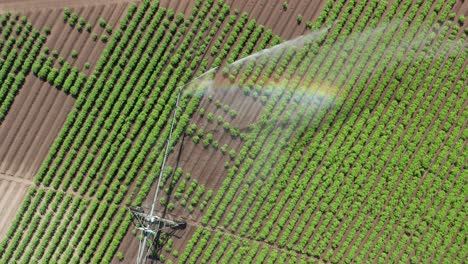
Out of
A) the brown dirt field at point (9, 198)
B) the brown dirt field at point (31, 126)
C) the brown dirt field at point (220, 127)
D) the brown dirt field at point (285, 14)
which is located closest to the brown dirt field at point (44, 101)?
the brown dirt field at point (31, 126)


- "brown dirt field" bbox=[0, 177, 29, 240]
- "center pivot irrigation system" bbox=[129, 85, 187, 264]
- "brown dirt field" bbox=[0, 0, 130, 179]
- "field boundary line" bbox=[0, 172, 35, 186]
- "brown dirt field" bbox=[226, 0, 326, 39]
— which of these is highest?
"brown dirt field" bbox=[226, 0, 326, 39]

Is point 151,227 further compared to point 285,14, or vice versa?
point 285,14

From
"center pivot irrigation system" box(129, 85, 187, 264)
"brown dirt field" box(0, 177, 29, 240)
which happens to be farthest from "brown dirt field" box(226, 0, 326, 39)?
"brown dirt field" box(0, 177, 29, 240)

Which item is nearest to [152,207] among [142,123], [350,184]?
[142,123]

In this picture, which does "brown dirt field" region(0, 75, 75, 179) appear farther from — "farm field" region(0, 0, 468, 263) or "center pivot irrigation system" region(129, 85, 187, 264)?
"center pivot irrigation system" region(129, 85, 187, 264)

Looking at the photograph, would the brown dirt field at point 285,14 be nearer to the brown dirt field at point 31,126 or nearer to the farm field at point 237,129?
the farm field at point 237,129

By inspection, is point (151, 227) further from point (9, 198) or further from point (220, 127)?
point (9, 198)

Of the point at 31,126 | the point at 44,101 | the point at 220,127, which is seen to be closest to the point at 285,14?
the point at 220,127
